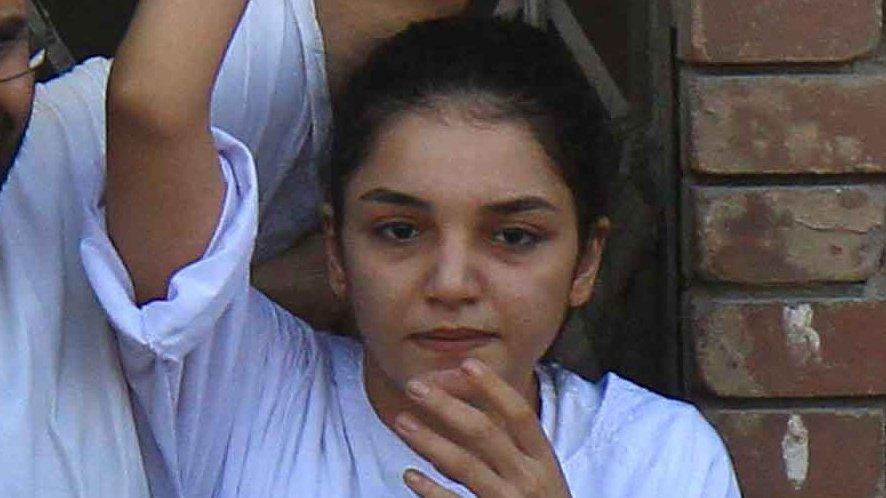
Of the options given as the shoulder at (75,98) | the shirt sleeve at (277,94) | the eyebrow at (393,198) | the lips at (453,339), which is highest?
the shoulder at (75,98)

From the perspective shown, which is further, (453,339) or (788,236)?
(788,236)

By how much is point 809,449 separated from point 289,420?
20.1 inches

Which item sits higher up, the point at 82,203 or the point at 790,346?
the point at 82,203

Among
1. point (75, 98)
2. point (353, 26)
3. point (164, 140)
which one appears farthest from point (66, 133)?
point (353, 26)

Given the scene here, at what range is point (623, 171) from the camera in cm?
221

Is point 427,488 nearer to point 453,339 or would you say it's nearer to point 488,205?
point 453,339

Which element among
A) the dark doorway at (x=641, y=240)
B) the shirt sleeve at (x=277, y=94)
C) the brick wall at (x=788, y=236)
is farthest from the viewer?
the dark doorway at (x=641, y=240)

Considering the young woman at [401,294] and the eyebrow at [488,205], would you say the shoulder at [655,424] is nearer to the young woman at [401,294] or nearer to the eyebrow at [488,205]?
the young woman at [401,294]

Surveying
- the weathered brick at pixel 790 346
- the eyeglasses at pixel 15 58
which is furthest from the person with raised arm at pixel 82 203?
the weathered brick at pixel 790 346

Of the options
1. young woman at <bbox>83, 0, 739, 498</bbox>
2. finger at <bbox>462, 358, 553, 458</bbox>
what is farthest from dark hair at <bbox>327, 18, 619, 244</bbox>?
finger at <bbox>462, 358, 553, 458</bbox>

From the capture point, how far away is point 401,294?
173 cm

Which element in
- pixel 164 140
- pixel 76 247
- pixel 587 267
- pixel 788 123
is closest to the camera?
pixel 164 140

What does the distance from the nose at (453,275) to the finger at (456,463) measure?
104 millimetres

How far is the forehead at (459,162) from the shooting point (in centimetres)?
173
